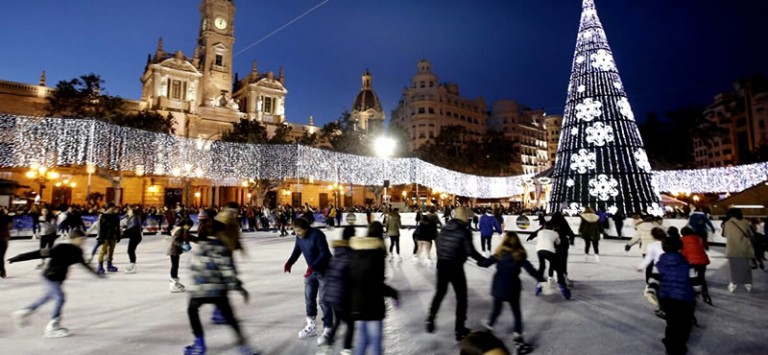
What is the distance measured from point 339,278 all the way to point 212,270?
1.33 m

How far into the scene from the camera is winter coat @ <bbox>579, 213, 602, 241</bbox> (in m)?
11.4

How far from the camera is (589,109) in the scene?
19.2m

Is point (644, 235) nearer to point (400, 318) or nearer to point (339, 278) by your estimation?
point (400, 318)

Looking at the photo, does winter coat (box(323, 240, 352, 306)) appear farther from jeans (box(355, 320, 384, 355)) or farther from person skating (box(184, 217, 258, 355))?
person skating (box(184, 217, 258, 355))

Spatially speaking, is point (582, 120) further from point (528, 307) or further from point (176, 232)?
point (176, 232)

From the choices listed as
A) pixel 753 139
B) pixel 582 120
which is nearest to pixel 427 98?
pixel 753 139

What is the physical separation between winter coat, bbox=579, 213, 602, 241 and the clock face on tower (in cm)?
5715

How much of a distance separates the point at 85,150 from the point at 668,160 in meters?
54.9

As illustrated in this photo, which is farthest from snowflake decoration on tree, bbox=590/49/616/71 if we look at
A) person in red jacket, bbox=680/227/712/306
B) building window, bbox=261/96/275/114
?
building window, bbox=261/96/275/114

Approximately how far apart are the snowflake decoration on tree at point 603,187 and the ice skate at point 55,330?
19.8 metres

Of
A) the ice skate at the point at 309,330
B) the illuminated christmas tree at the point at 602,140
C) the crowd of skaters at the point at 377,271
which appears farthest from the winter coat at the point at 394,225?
the illuminated christmas tree at the point at 602,140

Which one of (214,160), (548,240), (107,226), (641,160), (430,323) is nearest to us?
(430,323)

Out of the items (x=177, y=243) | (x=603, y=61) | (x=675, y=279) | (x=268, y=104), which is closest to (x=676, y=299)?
(x=675, y=279)

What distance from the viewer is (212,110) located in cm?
4953
